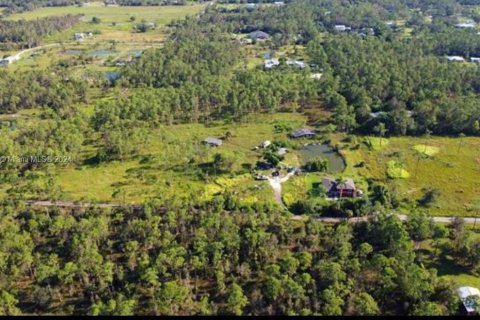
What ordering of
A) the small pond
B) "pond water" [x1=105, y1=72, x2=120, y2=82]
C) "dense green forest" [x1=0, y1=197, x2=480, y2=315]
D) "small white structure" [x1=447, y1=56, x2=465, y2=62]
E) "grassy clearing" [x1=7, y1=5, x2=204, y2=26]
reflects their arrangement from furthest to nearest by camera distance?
"grassy clearing" [x1=7, y1=5, x2=204, y2=26] < the small pond < "small white structure" [x1=447, y1=56, x2=465, y2=62] < "pond water" [x1=105, y1=72, x2=120, y2=82] < "dense green forest" [x1=0, y1=197, x2=480, y2=315]

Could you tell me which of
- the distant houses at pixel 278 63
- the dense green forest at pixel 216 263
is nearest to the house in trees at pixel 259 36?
the distant houses at pixel 278 63

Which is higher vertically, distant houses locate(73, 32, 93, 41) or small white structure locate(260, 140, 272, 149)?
distant houses locate(73, 32, 93, 41)

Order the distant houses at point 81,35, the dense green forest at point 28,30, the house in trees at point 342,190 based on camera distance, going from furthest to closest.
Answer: the distant houses at point 81,35 < the dense green forest at point 28,30 < the house in trees at point 342,190

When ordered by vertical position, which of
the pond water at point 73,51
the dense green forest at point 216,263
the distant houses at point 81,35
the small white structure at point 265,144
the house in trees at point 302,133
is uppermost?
the distant houses at point 81,35

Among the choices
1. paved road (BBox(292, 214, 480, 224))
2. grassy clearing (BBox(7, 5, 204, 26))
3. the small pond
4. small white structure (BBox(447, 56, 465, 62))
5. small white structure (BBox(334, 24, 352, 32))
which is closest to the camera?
paved road (BBox(292, 214, 480, 224))

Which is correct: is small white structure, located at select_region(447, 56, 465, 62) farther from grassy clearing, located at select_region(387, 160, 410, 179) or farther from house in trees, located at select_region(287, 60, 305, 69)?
grassy clearing, located at select_region(387, 160, 410, 179)

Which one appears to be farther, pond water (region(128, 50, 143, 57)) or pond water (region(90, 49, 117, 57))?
pond water (region(90, 49, 117, 57))

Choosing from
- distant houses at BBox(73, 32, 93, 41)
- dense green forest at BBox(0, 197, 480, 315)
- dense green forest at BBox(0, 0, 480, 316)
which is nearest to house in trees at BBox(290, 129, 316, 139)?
dense green forest at BBox(0, 0, 480, 316)

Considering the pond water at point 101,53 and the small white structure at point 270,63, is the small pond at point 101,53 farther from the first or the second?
the small white structure at point 270,63
